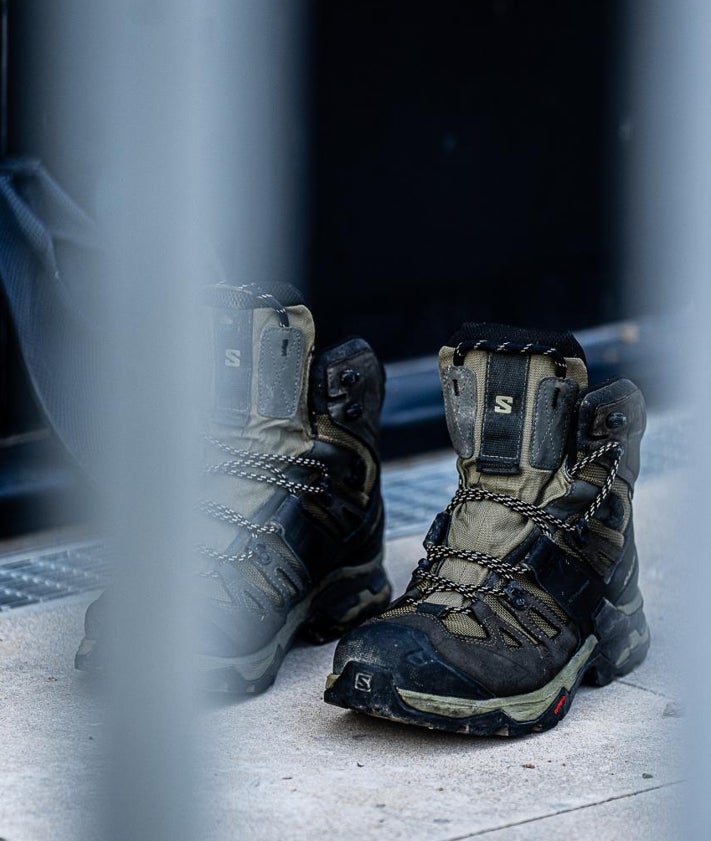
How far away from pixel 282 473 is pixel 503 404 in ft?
1.12

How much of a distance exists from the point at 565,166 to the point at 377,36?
628 mm

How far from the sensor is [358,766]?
1.69 meters

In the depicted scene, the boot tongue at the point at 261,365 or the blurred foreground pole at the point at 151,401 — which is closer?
the blurred foreground pole at the point at 151,401

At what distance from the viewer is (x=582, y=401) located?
1.89 m

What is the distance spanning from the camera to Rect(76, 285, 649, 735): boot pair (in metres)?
1.78

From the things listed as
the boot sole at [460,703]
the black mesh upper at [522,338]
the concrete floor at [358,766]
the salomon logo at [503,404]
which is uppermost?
the black mesh upper at [522,338]

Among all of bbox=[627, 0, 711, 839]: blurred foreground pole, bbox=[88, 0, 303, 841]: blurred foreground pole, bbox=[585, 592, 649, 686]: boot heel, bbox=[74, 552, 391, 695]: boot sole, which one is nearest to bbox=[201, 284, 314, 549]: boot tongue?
bbox=[74, 552, 391, 695]: boot sole

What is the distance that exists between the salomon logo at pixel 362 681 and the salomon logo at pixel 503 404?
40cm

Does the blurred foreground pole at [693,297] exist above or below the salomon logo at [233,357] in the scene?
above

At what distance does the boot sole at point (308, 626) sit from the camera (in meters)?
1.85

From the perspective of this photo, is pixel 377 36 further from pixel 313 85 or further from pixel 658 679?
pixel 658 679

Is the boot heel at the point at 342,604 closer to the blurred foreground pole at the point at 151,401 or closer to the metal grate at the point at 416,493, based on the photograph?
the metal grate at the point at 416,493

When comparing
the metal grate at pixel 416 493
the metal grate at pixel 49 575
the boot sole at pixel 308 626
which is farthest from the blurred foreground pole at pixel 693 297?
the metal grate at pixel 416 493

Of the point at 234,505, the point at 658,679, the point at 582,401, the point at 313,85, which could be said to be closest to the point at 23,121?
the point at 313,85
